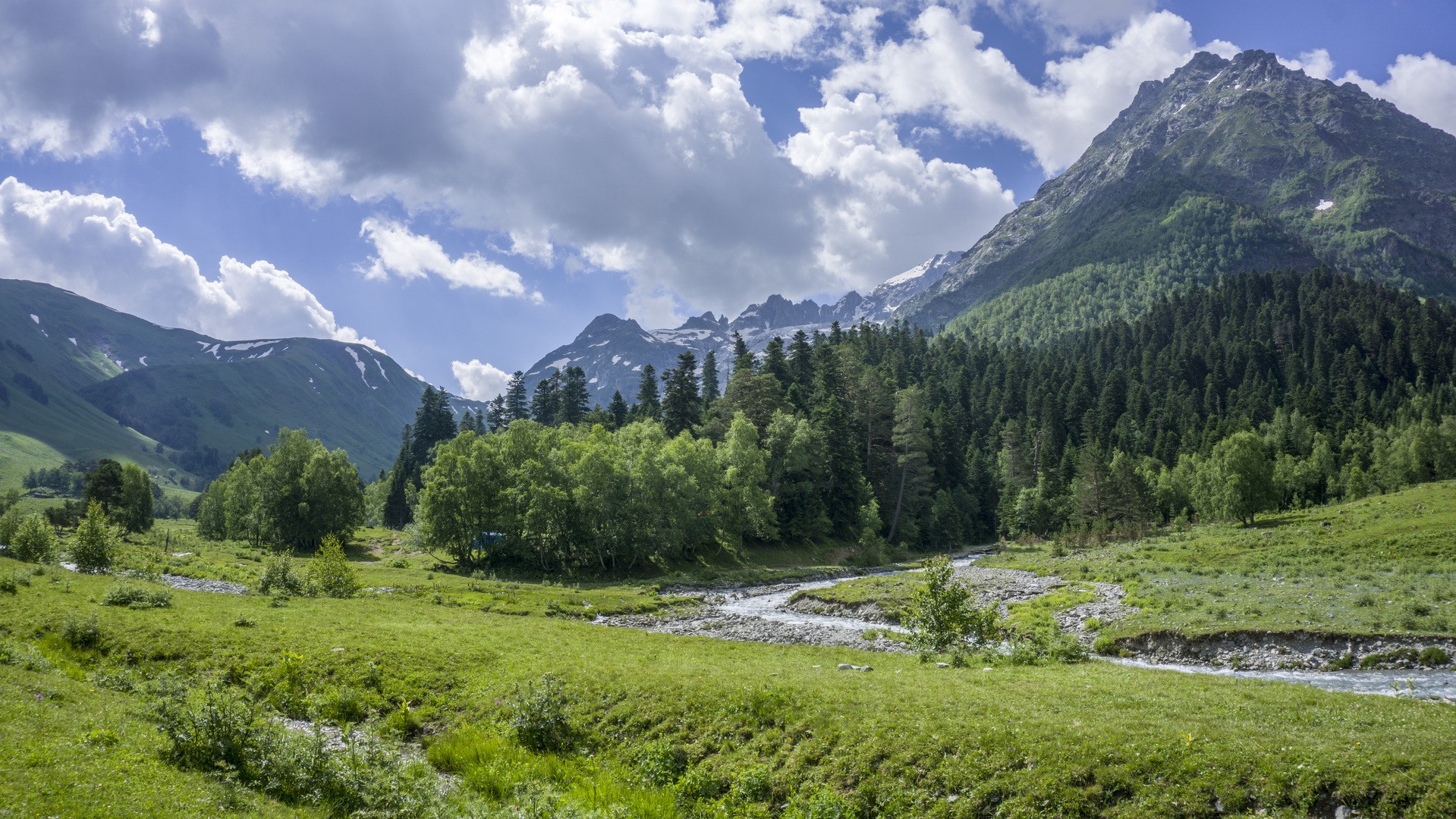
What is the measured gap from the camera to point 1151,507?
361 ft

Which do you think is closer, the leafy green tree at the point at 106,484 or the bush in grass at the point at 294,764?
the bush in grass at the point at 294,764

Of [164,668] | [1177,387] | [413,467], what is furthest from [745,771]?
[1177,387]

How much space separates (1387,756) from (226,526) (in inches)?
5267

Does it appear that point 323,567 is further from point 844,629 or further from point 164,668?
point 844,629

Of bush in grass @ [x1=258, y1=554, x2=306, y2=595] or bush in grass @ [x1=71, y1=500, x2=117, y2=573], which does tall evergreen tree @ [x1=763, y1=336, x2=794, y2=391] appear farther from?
bush in grass @ [x1=71, y1=500, x2=117, y2=573]

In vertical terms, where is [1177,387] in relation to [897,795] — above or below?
above

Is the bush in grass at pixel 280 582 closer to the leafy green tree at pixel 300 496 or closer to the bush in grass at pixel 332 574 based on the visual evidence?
the bush in grass at pixel 332 574

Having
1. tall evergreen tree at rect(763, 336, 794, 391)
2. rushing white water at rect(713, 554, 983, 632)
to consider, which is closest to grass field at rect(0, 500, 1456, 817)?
rushing white water at rect(713, 554, 983, 632)

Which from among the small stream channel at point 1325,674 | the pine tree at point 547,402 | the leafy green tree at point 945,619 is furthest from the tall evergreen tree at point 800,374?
the leafy green tree at point 945,619

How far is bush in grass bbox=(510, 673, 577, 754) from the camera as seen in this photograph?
18.9 m

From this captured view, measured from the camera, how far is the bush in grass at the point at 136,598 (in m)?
31.6

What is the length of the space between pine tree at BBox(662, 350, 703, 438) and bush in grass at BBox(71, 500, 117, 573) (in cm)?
7158

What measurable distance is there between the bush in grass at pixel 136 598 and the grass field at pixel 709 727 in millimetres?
1623

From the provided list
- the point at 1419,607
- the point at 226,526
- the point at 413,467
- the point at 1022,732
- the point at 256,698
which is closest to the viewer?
the point at 1022,732
